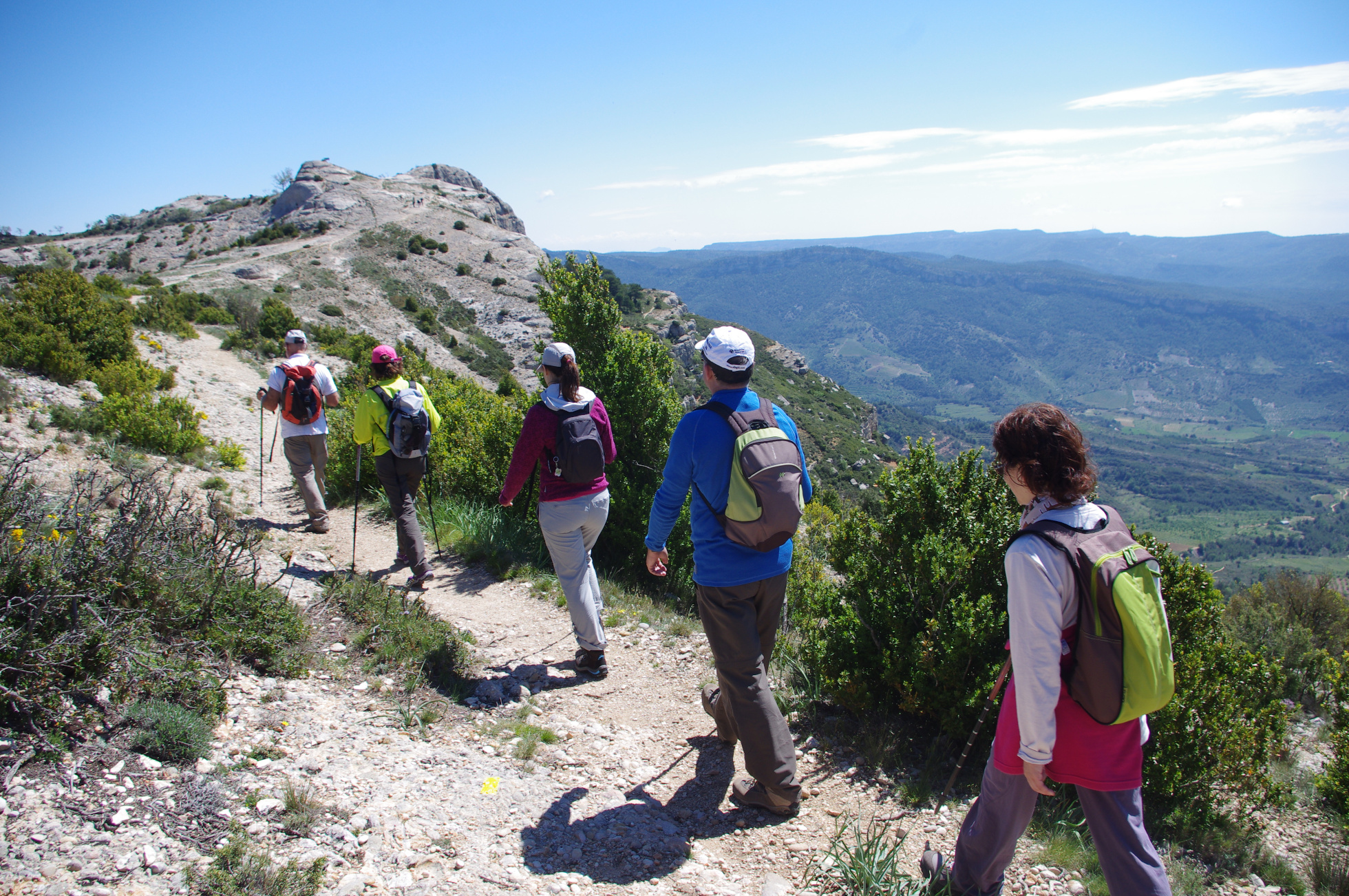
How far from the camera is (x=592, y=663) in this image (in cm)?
435

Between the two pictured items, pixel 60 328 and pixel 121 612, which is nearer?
pixel 121 612

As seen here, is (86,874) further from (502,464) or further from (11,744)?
(502,464)

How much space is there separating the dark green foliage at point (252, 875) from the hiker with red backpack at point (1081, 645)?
2488 mm

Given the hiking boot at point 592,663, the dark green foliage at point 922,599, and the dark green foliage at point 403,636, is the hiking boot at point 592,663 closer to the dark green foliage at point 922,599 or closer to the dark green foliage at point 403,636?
the dark green foliage at point 403,636

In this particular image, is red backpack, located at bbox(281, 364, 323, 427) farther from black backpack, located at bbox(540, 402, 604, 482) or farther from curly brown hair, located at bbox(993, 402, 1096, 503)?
curly brown hair, located at bbox(993, 402, 1096, 503)

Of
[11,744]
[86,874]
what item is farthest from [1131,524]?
[11,744]

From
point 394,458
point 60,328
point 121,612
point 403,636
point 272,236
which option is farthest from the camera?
point 272,236

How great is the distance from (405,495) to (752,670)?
3735mm

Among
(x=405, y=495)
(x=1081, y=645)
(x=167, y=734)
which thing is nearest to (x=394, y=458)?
(x=405, y=495)

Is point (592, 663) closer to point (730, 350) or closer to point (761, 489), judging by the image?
point (761, 489)

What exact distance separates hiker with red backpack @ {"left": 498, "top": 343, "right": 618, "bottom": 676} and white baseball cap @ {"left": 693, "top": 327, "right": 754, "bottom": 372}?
1224 mm

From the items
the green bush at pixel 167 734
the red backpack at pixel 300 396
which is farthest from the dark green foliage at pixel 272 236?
the green bush at pixel 167 734

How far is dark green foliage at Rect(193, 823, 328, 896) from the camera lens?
7.01ft

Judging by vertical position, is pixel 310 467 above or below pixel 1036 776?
above
